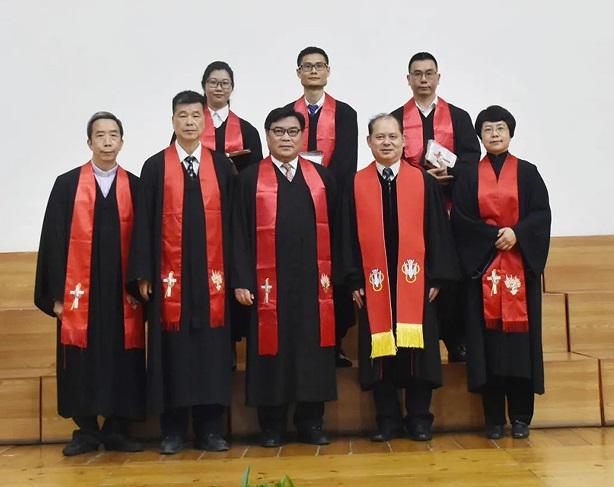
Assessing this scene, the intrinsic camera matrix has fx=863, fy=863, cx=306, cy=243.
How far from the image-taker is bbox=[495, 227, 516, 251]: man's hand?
4.16 m

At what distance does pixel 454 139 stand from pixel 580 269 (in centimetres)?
135

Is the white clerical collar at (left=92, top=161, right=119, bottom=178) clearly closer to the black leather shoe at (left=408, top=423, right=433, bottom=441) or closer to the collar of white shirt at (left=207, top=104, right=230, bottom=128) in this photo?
the collar of white shirt at (left=207, top=104, right=230, bottom=128)

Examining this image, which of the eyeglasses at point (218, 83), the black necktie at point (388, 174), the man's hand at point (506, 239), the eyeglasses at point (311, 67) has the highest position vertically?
the eyeglasses at point (311, 67)

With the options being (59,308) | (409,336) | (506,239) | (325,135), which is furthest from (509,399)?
(59,308)

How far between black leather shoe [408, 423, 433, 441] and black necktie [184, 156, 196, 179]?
164 centimetres

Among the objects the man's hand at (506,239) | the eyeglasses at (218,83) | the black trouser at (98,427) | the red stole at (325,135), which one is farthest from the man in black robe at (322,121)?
the black trouser at (98,427)

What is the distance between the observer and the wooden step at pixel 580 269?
212 inches

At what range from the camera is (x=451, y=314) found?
179 inches

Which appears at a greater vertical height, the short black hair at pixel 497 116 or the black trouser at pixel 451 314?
the short black hair at pixel 497 116

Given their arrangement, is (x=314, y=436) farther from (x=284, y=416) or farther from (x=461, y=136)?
(x=461, y=136)

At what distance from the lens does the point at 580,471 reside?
3.46m

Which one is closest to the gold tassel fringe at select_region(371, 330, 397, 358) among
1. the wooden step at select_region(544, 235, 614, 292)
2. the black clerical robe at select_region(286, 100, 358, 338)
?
the black clerical robe at select_region(286, 100, 358, 338)

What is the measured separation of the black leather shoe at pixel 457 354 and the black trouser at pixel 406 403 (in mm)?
397

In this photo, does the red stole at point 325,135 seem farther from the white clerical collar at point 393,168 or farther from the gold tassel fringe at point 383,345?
the gold tassel fringe at point 383,345
